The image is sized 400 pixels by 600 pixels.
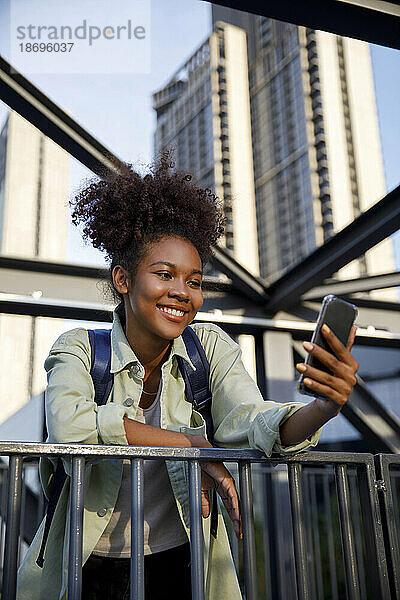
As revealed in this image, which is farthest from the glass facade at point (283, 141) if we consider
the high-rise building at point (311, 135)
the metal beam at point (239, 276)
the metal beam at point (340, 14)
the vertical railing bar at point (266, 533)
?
the metal beam at point (340, 14)

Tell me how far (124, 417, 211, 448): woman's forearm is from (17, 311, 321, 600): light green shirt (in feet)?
0.14

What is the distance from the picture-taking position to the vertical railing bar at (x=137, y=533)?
1322 mm

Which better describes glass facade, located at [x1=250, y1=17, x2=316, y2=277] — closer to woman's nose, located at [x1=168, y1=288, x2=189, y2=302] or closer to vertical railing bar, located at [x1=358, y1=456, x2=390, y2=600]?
woman's nose, located at [x1=168, y1=288, x2=189, y2=302]

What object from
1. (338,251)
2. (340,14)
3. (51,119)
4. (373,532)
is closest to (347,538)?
(373,532)

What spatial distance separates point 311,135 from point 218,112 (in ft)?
10.9

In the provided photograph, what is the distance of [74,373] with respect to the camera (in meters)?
1.62

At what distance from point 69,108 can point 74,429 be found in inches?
109

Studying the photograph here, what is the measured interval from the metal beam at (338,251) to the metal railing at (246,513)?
251cm

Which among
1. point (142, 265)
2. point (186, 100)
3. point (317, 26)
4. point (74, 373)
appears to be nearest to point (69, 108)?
point (317, 26)

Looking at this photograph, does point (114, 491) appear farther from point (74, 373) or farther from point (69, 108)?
point (69, 108)

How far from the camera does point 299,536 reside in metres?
1.48

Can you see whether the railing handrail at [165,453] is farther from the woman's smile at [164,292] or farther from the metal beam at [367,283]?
the metal beam at [367,283]

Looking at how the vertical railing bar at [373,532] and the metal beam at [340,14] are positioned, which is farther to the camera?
the metal beam at [340,14]

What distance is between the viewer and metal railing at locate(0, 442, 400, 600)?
4.34 ft
